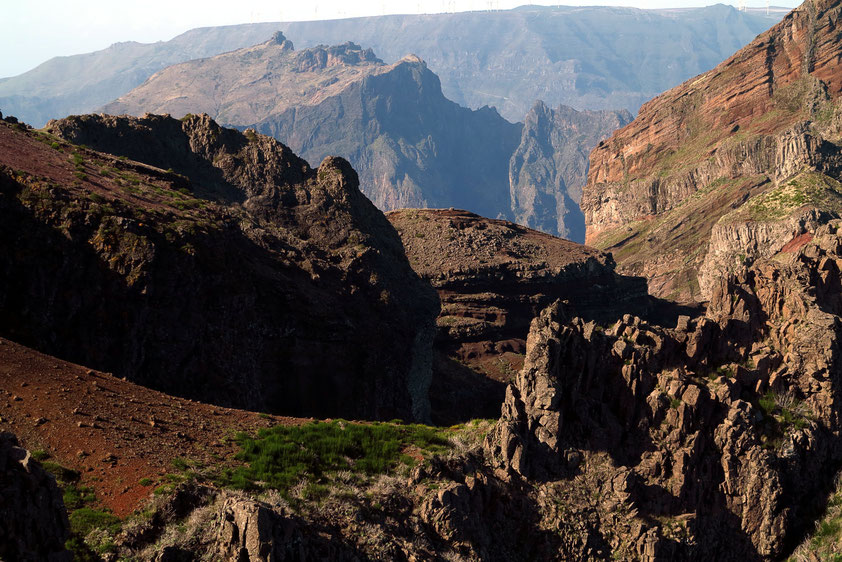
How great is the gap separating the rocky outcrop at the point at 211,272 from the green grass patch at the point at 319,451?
32.6 ft

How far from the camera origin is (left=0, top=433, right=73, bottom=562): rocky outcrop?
1605 cm

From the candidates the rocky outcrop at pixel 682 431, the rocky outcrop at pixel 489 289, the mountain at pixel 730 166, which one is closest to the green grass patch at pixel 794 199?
the mountain at pixel 730 166

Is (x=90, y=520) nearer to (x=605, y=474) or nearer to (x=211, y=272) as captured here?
(x=605, y=474)

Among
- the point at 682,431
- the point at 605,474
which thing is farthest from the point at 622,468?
the point at 682,431

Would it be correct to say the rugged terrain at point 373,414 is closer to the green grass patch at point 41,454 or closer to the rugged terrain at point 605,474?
the rugged terrain at point 605,474

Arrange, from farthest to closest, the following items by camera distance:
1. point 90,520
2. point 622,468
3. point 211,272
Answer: point 211,272 < point 622,468 < point 90,520

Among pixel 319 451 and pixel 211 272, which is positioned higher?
pixel 211 272

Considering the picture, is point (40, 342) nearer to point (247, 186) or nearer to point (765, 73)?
point (247, 186)

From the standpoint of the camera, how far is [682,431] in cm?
2836

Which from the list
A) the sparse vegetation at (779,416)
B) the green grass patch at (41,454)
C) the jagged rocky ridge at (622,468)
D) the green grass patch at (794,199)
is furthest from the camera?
the green grass patch at (794,199)

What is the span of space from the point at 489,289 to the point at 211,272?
52.2 metres

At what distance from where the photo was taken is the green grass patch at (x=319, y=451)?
2400 centimetres

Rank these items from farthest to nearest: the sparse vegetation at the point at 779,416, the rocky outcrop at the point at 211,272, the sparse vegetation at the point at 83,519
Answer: the rocky outcrop at the point at 211,272 → the sparse vegetation at the point at 779,416 → the sparse vegetation at the point at 83,519

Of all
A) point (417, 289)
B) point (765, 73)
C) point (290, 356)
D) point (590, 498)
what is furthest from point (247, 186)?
point (765, 73)
